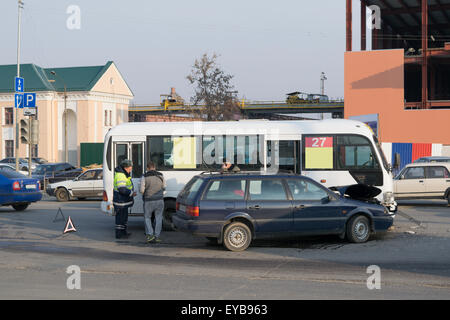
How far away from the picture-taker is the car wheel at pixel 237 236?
1144cm

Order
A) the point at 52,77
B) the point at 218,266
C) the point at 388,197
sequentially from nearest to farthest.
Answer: the point at 218,266 < the point at 388,197 < the point at 52,77

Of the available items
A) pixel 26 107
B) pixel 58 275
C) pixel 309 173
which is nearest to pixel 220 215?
pixel 58 275

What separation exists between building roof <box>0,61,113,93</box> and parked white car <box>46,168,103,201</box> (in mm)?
36923

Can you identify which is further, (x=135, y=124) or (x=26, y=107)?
(x=26, y=107)

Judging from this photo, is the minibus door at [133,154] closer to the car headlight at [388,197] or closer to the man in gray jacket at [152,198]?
the man in gray jacket at [152,198]

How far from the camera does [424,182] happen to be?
20.6m

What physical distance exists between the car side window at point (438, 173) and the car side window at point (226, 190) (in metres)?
11.5

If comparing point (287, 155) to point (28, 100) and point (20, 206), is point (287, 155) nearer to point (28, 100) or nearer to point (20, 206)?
point (20, 206)

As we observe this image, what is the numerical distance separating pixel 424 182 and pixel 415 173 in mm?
449

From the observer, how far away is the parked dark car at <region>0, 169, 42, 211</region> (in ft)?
64.0

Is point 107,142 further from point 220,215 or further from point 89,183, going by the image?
point 89,183

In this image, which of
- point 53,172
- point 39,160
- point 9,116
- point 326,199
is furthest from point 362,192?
point 9,116

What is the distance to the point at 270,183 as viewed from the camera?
11.7m

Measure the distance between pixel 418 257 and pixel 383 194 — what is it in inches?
162
